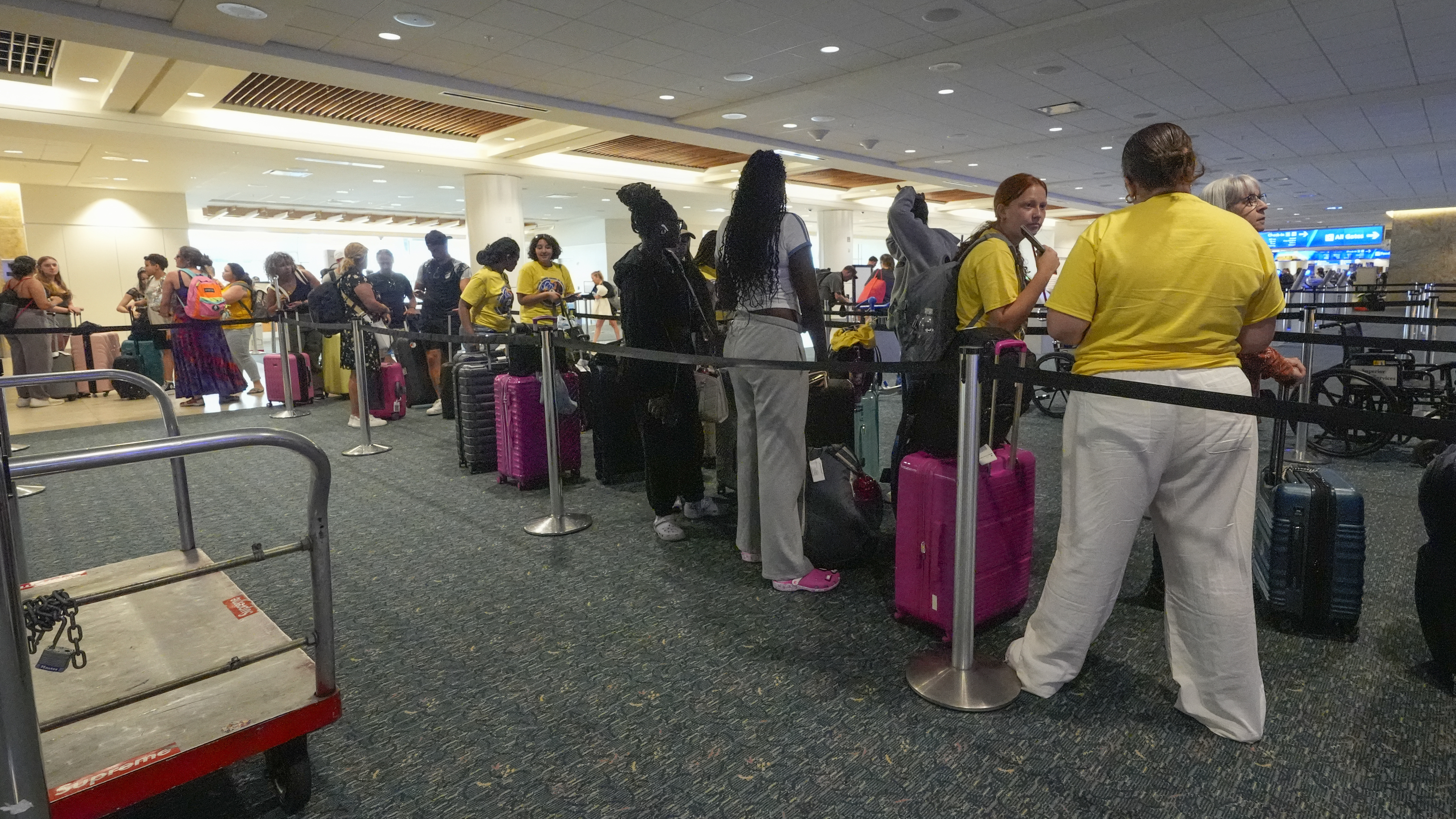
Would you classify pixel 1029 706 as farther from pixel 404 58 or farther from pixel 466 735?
pixel 404 58

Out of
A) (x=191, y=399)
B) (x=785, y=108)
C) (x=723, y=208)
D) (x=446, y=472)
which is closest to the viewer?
(x=446, y=472)

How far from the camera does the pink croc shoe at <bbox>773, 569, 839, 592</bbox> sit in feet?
9.98

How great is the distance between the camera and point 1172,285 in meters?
1.91

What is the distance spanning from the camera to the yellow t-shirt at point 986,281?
8.30 ft

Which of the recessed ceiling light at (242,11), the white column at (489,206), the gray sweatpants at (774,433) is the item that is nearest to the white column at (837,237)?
the white column at (489,206)

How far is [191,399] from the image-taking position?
889 centimetres

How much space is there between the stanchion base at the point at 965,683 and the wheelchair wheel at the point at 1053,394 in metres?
4.83

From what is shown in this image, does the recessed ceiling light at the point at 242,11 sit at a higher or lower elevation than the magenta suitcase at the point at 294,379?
higher

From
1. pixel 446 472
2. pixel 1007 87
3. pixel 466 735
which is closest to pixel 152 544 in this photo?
pixel 446 472

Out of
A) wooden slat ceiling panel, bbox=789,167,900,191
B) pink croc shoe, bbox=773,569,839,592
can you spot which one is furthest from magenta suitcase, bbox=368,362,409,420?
wooden slat ceiling panel, bbox=789,167,900,191

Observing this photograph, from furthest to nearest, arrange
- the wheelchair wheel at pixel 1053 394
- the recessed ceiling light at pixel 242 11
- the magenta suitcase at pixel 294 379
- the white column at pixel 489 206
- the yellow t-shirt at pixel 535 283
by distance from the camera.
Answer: the white column at pixel 489 206, the magenta suitcase at pixel 294 379, the wheelchair wheel at pixel 1053 394, the recessed ceiling light at pixel 242 11, the yellow t-shirt at pixel 535 283

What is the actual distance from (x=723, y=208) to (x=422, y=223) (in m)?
10.1

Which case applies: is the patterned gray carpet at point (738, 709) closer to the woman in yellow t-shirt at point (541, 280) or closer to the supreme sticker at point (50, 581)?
the supreme sticker at point (50, 581)

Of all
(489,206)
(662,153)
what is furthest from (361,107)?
(662,153)
